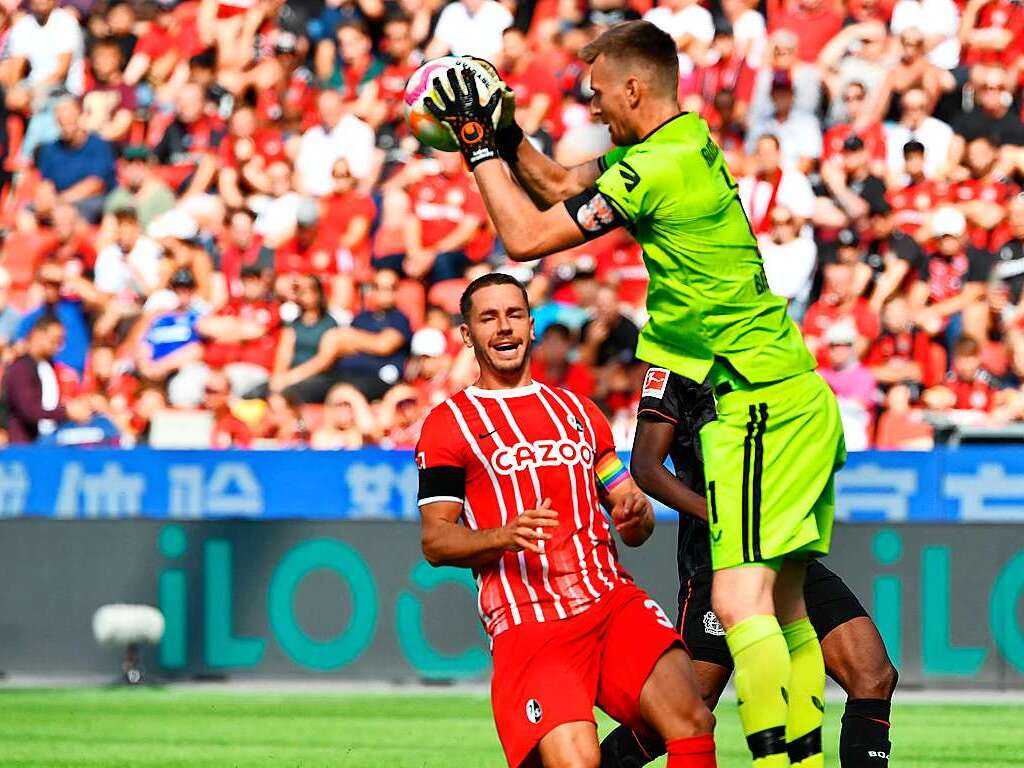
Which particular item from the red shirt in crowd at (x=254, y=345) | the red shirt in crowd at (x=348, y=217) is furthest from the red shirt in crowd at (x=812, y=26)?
the red shirt in crowd at (x=254, y=345)

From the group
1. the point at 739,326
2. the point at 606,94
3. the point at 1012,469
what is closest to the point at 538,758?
the point at 739,326

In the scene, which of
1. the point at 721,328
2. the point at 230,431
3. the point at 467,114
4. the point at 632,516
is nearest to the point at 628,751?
the point at 632,516

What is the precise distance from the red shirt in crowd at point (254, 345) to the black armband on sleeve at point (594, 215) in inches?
363

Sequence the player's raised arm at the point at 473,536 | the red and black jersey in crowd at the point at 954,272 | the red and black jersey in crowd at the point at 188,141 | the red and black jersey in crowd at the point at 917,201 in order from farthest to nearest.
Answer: the red and black jersey in crowd at the point at 188,141 < the red and black jersey in crowd at the point at 917,201 < the red and black jersey in crowd at the point at 954,272 < the player's raised arm at the point at 473,536

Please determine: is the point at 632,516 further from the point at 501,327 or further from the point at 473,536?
the point at 501,327

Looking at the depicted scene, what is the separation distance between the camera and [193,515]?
1302 cm

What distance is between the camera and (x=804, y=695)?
244 inches

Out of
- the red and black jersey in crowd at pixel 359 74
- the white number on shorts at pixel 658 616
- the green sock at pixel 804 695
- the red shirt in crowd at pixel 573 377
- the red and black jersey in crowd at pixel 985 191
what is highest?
the red and black jersey in crowd at pixel 359 74

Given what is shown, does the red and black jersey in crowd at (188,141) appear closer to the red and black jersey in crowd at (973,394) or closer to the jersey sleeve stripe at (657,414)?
the red and black jersey in crowd at (973,394)

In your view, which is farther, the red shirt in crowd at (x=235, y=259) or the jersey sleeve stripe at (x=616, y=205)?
the red shirt in crowd at (x=235, y=259)

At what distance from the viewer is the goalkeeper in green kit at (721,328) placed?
5.83 m

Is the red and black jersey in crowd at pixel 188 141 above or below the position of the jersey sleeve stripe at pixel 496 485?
above

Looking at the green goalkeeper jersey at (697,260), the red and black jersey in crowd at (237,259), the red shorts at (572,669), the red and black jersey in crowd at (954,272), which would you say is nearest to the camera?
the red shorts at (572,669)

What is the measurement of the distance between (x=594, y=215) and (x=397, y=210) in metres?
10.0
